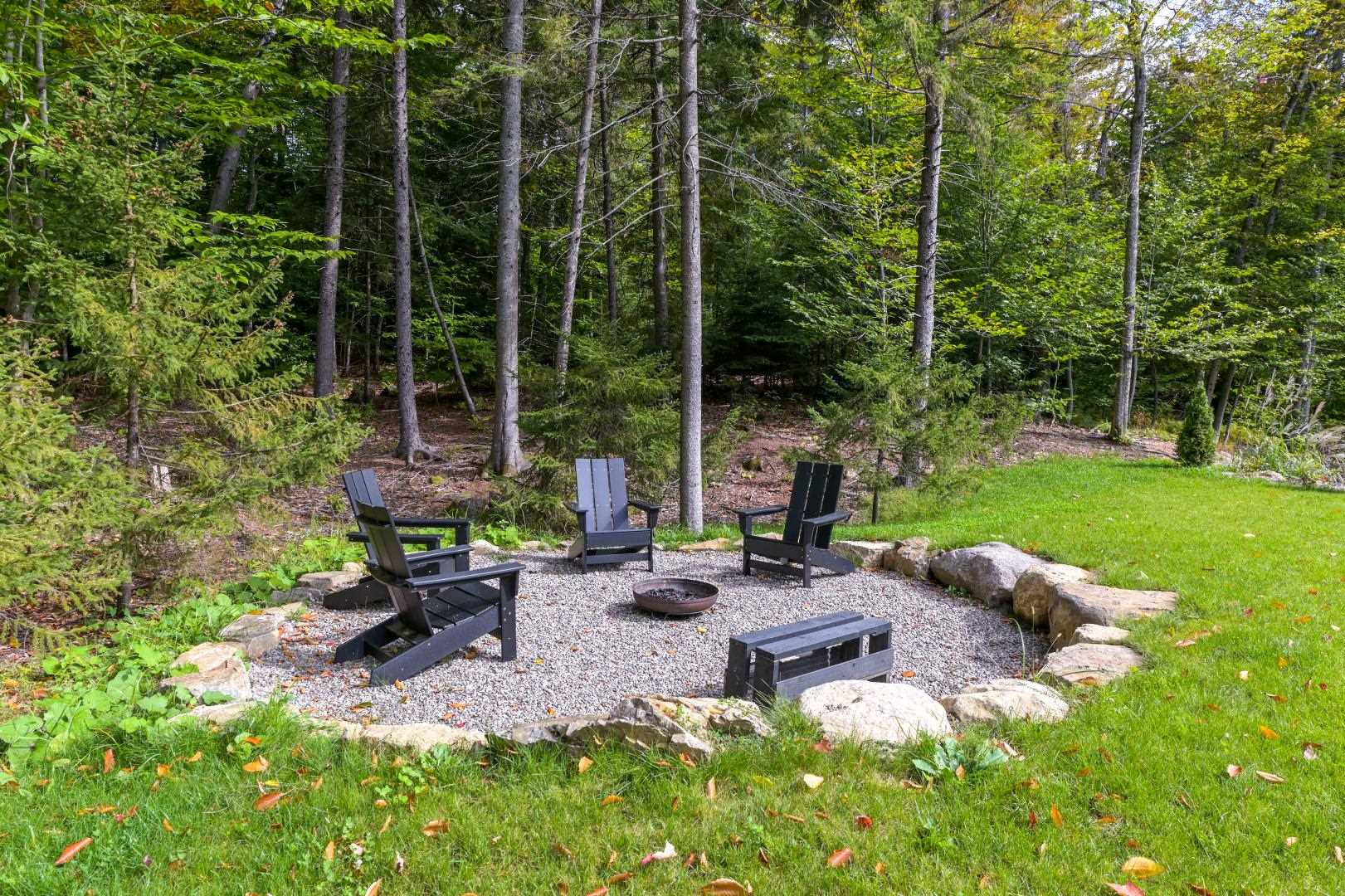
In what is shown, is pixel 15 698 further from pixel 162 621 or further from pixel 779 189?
pixel 779 189

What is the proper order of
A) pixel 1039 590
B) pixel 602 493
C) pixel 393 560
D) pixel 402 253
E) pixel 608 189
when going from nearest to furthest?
pixel 393 560 → pixel 1039 590 → pixel 602 493 → pixel 402 253 → pixel 608 189

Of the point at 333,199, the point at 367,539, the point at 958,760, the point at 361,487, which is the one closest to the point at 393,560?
the point at 367,539

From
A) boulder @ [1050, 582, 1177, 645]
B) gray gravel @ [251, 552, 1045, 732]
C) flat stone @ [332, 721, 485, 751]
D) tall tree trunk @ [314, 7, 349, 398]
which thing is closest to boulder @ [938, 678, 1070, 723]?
gray gravel @ [251, 552, 1045, 732]

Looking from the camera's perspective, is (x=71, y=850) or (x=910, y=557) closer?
(x=71, y=850)

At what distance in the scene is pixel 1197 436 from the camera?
11.1 m

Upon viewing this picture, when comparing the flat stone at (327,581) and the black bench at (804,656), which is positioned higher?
the black bench at (804,656)

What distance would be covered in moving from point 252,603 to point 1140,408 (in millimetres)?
20894

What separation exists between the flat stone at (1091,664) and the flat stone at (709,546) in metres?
3.71

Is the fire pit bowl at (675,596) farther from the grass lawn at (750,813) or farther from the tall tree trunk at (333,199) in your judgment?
the tall tree trunk at (333,199)

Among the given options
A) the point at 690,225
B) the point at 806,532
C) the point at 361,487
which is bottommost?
the point at 806,532

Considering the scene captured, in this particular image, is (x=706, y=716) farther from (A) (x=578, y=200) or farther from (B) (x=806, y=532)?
(A) (x=578, y=200)

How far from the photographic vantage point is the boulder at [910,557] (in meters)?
5.99

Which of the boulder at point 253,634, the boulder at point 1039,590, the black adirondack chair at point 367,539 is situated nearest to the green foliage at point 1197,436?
A: the boulder at point 1039,590

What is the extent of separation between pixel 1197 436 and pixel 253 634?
12580mm
